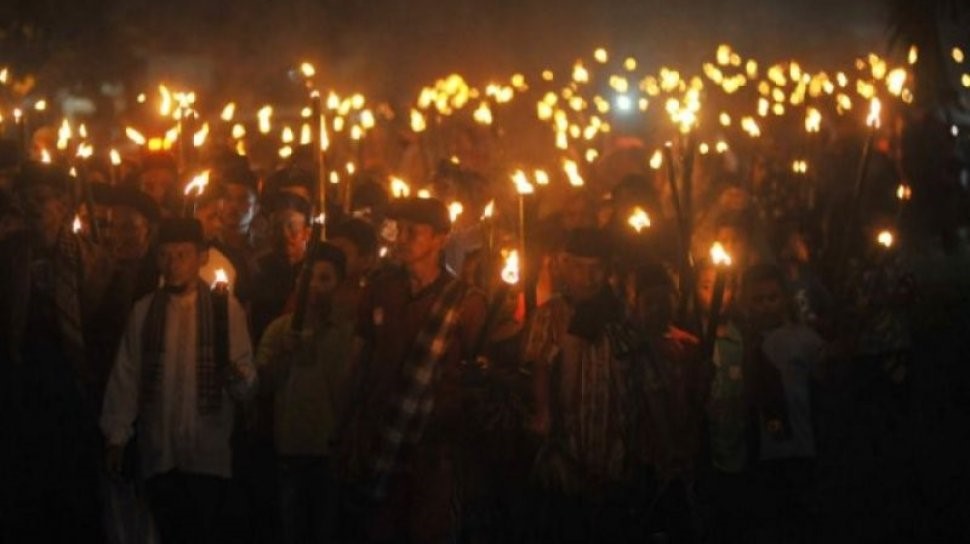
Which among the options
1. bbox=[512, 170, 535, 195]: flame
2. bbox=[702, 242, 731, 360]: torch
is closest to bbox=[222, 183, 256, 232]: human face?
bbox=[512, 170, 535, 195]: flame

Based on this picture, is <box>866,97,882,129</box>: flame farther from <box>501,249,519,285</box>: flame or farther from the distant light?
the distant light

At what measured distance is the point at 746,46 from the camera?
34.0 m

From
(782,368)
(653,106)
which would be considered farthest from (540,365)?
(653,106)

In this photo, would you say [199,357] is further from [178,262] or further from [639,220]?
[639,220]

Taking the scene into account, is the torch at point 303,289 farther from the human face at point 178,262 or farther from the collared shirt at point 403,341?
the human face at point 178,262

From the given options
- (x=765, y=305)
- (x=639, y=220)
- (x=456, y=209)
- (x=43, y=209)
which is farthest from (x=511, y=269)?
(x=456, y=209)

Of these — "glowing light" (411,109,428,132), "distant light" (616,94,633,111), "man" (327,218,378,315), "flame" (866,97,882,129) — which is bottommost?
"man" (327,218,378,315)

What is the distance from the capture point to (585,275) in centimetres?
747

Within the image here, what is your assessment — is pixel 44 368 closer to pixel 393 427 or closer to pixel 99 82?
pixel 393 427

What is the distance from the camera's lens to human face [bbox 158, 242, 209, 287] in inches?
299

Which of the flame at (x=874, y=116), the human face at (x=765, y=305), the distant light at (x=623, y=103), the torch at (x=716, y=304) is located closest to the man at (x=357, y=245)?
the torch at (x=716, y=304)

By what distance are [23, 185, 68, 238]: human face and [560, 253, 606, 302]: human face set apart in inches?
105

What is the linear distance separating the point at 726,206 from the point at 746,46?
75.1 feet

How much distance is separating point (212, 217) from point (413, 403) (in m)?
2.91
